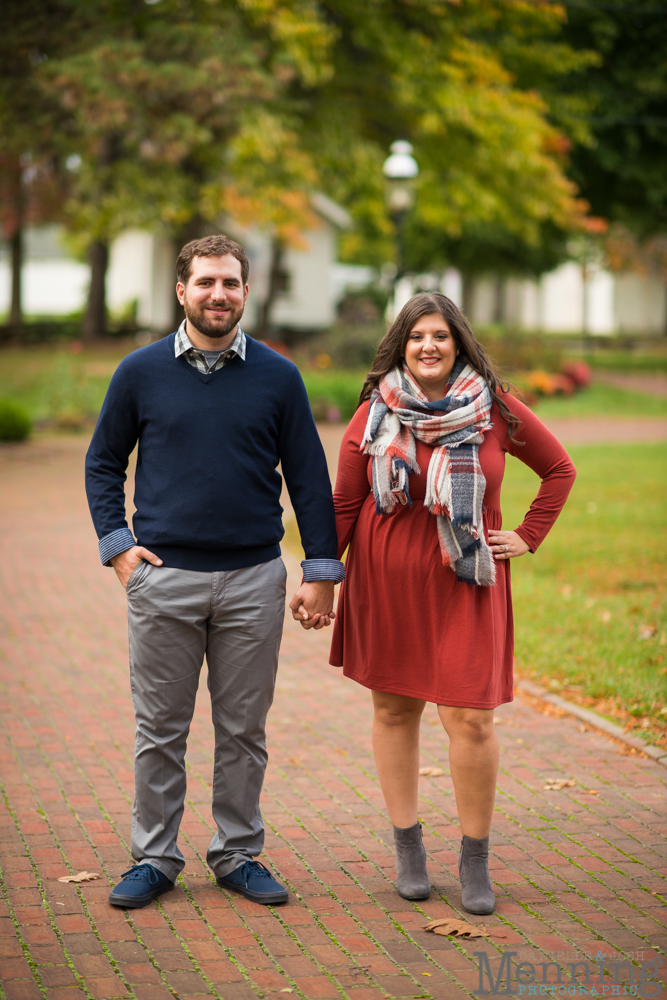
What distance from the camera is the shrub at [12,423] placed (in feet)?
59.2

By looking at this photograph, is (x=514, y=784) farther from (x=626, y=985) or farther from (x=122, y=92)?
(x=122, y=92)

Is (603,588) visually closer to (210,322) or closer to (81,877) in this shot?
(81,877)

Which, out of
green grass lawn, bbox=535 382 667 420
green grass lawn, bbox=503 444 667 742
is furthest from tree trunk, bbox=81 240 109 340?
green grass lawn, bbox=503 444 667 742

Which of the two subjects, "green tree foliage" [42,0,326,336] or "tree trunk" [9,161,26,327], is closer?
"green tree foliage" [42,0,326,336]

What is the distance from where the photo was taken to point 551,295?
68.2 metres

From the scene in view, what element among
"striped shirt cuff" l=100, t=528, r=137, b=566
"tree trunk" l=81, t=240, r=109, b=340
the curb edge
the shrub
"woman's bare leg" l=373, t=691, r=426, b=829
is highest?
"tree trunk" l=81, t=240, r=109, b=340

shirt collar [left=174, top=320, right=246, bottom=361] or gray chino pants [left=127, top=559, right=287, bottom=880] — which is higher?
shirt collar [left=174, top=320, right=246, bottom=361]

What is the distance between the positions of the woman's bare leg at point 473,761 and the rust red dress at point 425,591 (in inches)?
2.5

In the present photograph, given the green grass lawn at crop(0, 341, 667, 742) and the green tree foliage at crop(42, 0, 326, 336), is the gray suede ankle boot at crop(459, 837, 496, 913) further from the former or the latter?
the green tree foliage at crop(42, 0, 326, 336)

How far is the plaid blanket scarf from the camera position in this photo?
3.47 meters

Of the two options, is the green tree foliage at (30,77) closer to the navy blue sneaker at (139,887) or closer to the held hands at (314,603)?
the held hands at (314,603)

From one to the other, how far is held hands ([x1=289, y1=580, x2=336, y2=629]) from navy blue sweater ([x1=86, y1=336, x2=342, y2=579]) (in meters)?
0.07

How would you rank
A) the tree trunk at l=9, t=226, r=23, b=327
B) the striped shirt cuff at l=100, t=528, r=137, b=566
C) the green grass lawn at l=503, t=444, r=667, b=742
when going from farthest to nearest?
the tree trunk at l=9, t=226, r=23, b=327 → the green grass lawn at l=503, t=444, r=667, b=742 → the striped shirt cuff at l=100, t=528, r=137, b=566

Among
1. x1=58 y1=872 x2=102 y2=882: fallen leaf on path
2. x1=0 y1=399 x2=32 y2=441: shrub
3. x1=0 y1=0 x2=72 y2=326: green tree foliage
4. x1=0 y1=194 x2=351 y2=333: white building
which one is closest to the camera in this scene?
x1=58 y1=872 x2=102 y2=882: fallen leaf on path
